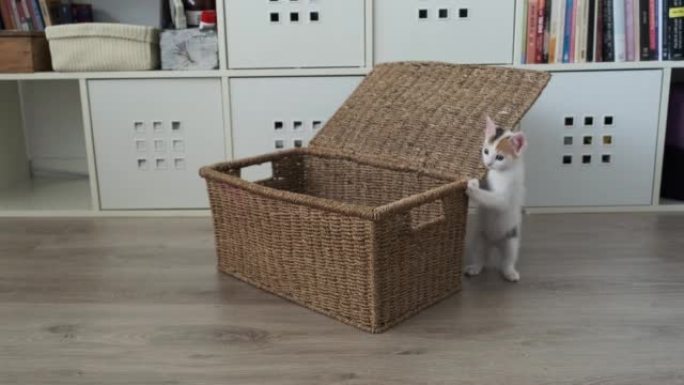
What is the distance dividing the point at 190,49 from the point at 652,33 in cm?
140

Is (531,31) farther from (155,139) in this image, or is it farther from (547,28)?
(155,139)

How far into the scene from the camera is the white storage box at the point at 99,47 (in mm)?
1971

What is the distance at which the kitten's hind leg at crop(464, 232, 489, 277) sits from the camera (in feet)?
5.16

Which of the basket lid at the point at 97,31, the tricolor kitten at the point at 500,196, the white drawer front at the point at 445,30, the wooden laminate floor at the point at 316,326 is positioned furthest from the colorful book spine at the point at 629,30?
the basket lid at the point at 97,31

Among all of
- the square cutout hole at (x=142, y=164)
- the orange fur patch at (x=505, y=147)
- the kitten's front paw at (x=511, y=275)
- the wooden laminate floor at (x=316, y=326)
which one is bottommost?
the wooden laminate floor at (x=316, y=326)

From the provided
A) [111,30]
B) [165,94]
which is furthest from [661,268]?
[111,30]

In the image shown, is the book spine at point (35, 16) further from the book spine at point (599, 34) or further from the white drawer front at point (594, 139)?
the book spine at point (599, 34)

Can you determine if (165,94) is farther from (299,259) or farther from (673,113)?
(673,113)

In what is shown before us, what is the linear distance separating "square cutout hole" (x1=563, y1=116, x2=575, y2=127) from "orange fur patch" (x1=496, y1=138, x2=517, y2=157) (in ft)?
2.30

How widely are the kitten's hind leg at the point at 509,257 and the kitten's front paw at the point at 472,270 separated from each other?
6 cm

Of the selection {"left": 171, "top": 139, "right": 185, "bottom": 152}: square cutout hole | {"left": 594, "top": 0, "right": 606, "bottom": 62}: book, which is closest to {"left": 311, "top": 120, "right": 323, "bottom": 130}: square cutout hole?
{"left": 171, "top": 139, "right": 185, "bottom": 152}: square cutout hole

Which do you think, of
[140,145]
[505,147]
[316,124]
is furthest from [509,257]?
[140,145]

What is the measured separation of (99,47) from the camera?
198 cm

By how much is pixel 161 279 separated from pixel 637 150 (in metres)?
1.47
